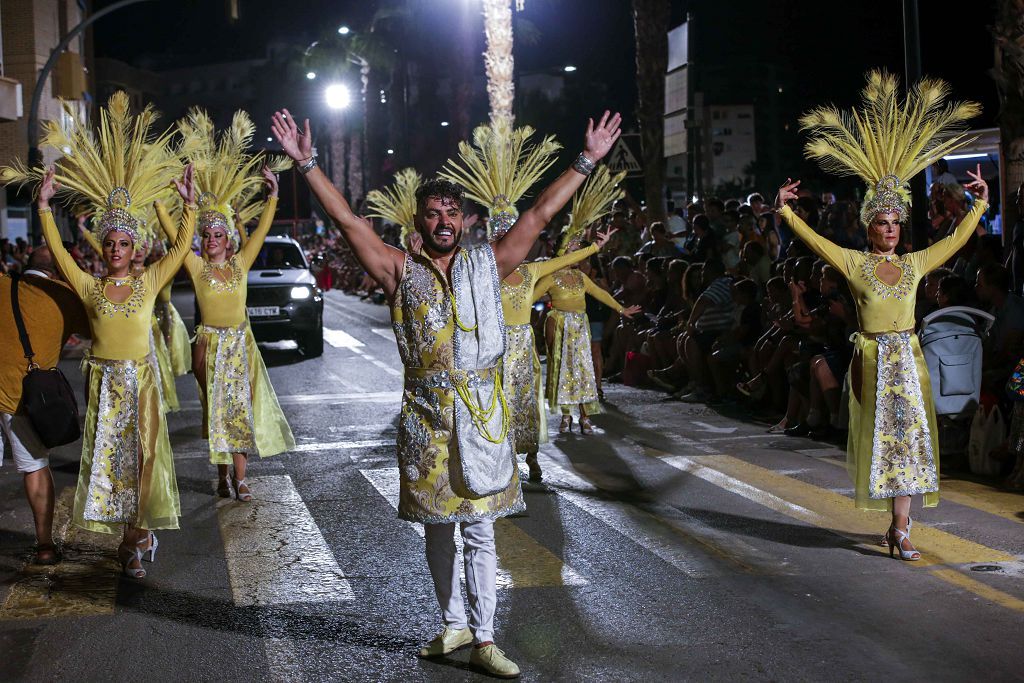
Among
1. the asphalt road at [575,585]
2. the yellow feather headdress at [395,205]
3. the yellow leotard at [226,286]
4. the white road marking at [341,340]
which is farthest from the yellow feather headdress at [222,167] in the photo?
the white road marking at [341,340]

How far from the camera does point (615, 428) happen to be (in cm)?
1247

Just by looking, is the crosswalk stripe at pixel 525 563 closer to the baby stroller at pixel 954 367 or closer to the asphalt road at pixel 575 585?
the asphalt road at pixel 575 585

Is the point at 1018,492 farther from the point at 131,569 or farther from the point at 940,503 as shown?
the point at 131,569

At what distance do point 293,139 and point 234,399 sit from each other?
414 centimetres

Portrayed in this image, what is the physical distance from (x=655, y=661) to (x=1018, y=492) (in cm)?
470

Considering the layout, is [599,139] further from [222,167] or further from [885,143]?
[222,167]

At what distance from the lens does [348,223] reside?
17.7ft

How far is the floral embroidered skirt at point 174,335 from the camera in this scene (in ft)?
45.0

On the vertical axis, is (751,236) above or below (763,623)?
above

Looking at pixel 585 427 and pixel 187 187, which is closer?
pixel 187 187

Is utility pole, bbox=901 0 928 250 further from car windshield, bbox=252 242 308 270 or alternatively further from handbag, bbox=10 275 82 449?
car windshield, bbox=252 242 308 270

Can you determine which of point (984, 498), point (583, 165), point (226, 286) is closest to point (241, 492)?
point (226, 286)

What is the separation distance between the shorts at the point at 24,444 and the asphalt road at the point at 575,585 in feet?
2.01

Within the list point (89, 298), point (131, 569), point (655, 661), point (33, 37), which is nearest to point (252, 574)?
point (131, 569)
